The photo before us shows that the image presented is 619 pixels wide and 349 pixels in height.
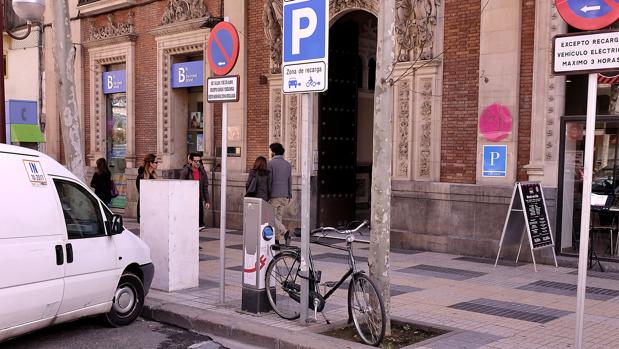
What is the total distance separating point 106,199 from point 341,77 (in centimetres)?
608

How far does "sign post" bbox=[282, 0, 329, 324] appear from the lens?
252 inches

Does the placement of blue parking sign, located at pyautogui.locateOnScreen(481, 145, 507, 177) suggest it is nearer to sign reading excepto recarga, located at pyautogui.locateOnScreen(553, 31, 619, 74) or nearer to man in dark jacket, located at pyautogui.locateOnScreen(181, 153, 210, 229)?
man in dark jacket, located at pyautogui.locateOnScreen(181, 153, 210, 229)

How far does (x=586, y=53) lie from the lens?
4.94 m

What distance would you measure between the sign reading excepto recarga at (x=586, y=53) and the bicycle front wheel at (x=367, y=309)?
8.46 feet

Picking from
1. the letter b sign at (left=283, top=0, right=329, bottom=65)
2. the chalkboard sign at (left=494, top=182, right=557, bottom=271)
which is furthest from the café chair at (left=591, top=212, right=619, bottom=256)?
the letter b sign at (left=283, top=0, right=329, bottom=65)

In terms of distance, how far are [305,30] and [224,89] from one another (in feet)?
5.72

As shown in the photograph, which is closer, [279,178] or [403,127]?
[279,178]

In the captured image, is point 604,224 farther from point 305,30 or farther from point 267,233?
point 305,30

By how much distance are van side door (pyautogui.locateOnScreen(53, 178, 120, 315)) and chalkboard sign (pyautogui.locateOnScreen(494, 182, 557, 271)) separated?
6.26m

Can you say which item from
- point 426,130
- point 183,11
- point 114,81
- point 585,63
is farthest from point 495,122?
point 114,81

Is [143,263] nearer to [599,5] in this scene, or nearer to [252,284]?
[252,284]

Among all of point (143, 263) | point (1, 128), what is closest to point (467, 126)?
point (143, 263)

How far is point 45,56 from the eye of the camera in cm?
2217

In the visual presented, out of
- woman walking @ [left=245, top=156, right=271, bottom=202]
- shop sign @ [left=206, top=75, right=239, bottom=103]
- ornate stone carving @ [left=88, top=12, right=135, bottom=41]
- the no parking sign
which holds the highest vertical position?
ornate stone carving @ [left=88, top=12, right=135, bottom=41]
